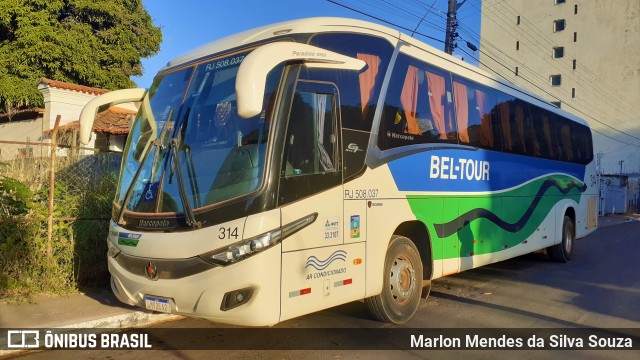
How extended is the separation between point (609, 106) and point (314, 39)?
48.6 m

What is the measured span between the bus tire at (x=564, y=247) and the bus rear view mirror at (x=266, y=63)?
8739 millimetres

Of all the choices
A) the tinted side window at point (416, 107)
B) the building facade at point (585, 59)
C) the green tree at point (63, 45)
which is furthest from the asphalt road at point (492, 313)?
the building facade at point (585, 59)

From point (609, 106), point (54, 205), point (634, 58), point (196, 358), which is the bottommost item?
point (196, 358)

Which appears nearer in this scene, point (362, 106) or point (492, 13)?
point (362, 106)

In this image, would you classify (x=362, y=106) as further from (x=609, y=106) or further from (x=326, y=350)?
(x=609, y=106)

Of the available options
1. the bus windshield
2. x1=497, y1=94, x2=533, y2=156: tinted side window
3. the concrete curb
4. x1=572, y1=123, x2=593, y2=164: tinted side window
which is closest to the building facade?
x1=572, y1=123, x2=593, y2=164: tinted side window

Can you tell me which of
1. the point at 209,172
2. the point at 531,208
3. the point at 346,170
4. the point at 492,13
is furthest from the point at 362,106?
the point at 492,13

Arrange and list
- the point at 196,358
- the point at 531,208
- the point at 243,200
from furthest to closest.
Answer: the point at 531,208
the point at 196,358
the point at 243,200

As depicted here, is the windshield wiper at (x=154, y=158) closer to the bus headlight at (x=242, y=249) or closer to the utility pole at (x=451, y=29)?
the bus headlight at (x=242, y=249)

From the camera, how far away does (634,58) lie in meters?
43.8

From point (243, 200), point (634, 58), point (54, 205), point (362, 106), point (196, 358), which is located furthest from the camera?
point (634, 58)

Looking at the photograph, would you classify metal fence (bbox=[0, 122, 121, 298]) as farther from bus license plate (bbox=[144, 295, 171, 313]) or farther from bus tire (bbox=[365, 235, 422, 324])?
bus tire (bbox=[365, 235, 422, 324])

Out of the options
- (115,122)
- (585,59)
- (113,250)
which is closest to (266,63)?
(113,250)

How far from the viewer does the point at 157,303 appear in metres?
4.92
